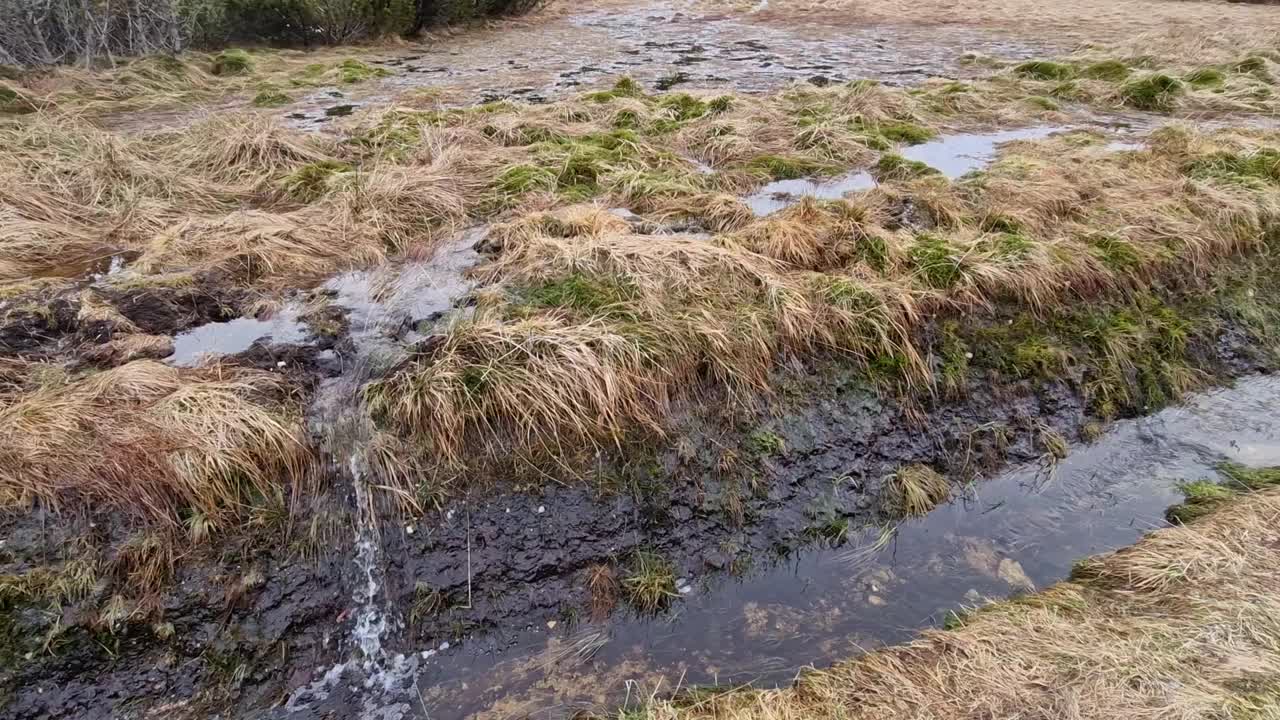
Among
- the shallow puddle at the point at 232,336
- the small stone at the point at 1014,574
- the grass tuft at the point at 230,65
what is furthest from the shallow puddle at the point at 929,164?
the grass tuft at the point at 230,65

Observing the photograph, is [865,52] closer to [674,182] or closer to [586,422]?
[674,182]

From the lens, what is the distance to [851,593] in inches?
176

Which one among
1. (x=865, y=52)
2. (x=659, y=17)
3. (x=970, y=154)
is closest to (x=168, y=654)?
(x=970, y=154)

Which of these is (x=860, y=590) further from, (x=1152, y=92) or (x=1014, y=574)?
(x=1152, y=92)

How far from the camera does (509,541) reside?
4477 millimetres

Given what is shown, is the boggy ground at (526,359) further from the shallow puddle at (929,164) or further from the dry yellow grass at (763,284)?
the shallow puddle at (929,164)

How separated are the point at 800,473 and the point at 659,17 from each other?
70.9 feet

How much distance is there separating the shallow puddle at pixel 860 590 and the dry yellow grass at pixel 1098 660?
0.27 metres

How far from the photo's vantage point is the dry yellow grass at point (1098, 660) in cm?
336

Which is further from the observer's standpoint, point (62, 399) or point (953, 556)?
point (953, 556)

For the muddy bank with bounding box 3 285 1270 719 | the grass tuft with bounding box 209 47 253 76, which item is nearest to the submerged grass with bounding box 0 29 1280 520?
the muddy bank with bounding box 3 285 1270 719

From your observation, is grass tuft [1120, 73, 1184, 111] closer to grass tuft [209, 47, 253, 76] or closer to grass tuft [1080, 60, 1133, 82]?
grass tuft [1080, 60, 1133, 82]

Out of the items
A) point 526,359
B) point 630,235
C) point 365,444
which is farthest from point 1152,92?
point 365,444

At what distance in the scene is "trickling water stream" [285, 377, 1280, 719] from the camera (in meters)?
3.97
